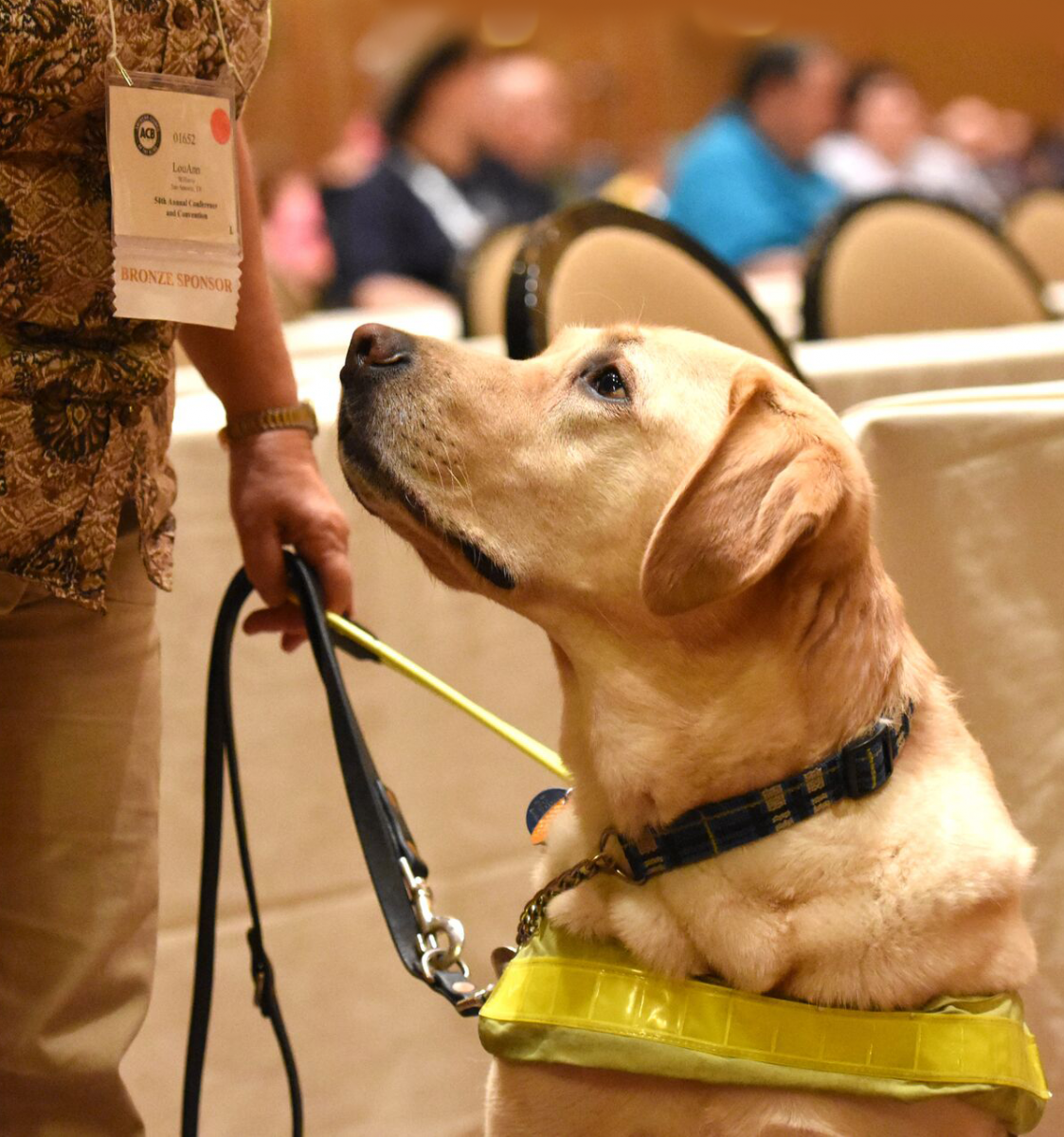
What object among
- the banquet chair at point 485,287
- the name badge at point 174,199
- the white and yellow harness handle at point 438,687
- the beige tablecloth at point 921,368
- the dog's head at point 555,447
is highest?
the name badge at point 174,199

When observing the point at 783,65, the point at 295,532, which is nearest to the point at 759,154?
the point at 783,65

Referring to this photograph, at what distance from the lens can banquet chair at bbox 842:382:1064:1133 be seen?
5.32 ft

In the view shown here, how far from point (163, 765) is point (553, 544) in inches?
31.7

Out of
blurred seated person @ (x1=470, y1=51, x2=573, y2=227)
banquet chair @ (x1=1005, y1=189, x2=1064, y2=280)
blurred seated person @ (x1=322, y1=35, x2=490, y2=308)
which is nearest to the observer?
banquet chair @ (x1=1005, y1=189, x2=1064, y2=280)

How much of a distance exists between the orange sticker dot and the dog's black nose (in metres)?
0.21

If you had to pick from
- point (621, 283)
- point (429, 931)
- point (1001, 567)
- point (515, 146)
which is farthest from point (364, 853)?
point (515, 146)

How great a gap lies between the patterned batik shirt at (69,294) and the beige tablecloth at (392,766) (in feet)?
1.97

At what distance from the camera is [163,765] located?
5.86 ft

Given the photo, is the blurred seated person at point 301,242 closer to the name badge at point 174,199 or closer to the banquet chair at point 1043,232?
the banquet chair at point 1043,232

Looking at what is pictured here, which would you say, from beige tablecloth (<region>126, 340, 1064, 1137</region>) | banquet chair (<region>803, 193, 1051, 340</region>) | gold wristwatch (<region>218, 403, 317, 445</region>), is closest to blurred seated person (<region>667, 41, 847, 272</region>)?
banquet chair (<region>803, 193, 1051, 340</region>)

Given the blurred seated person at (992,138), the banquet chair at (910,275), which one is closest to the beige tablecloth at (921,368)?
the banquet chair at (910,275)

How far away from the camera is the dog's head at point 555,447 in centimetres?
120

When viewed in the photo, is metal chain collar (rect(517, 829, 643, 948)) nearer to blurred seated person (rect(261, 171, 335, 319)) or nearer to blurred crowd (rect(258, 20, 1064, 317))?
blurred crowd (rect(258, 20, 1064, 317))

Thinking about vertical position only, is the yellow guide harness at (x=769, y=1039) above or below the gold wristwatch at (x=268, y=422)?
below
